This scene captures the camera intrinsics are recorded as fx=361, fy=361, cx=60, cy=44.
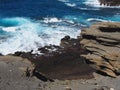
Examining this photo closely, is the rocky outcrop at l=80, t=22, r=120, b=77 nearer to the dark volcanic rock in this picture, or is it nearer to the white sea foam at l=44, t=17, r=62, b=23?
the dark volcanic rock

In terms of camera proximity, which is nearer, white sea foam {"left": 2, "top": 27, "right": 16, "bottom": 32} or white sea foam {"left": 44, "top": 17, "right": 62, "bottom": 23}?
white sea foam {"left": 2, "top": 27, "right": 16, "bottom": 32}

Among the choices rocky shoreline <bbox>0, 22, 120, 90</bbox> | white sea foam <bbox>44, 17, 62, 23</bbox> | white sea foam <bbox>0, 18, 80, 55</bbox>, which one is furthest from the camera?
white sea foam <bbox>44, 17, 62, 23</bbox>

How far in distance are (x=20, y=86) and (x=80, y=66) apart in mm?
10752

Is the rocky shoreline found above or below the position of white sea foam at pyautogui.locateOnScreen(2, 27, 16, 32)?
above

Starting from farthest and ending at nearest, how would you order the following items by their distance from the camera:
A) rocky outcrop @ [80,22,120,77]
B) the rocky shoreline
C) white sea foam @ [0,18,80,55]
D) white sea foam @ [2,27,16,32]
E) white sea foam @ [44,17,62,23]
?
white sea foam @ [44,17,62,23], white sea foam @ [2,27,16,32], white sea foam @ [0,18,80,55], rocky outcrop @ [80,22,120,77], the rocky shoreline

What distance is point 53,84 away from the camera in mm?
23641

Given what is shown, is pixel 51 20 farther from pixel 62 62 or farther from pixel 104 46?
pixel 104 46

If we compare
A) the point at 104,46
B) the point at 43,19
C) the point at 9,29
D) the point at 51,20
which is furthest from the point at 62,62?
the point at 43,19

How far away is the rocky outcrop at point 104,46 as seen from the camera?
2419cm

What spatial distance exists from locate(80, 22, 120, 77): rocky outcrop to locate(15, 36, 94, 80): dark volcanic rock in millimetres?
4946

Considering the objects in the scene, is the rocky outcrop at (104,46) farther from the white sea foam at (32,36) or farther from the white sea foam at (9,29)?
the white sea foam at (9,29)

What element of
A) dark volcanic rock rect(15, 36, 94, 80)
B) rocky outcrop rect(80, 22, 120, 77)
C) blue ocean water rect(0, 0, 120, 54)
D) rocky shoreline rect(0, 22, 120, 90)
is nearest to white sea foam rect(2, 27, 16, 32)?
blue ocean water rect(0, 0, 120, 54)

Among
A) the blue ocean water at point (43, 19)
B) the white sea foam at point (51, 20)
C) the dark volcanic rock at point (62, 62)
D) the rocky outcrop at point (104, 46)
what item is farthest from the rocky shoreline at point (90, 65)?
the white sea foam at point (51, 20)

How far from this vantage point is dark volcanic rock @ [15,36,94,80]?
30.8 m
